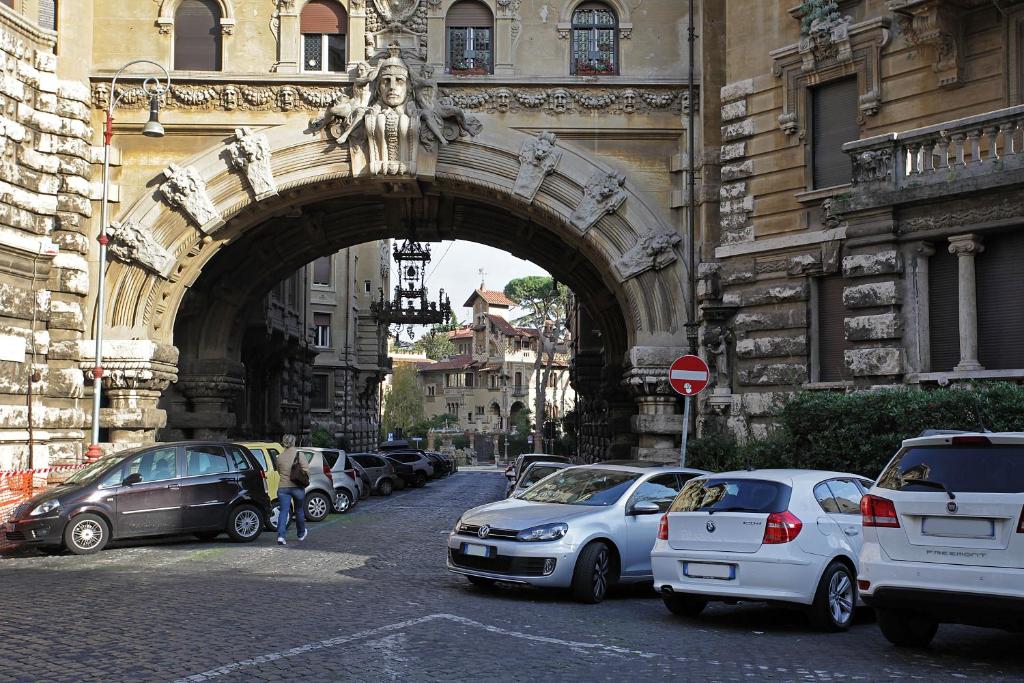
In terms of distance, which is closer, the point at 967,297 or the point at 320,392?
the point at 967,297

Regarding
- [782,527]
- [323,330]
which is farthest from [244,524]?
[323,330]

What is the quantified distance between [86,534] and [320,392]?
40437mm

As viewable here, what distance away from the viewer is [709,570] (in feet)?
35.8

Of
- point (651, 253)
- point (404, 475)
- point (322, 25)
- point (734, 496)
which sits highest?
point (322, 25)

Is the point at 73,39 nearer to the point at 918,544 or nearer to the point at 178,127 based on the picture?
the point at 178,127

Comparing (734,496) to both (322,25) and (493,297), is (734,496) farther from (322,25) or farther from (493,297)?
(493,297)

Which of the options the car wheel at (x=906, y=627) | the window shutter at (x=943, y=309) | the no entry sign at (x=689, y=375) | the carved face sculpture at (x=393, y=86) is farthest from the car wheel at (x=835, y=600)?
the carved face sculpture at (x=393, y=86)

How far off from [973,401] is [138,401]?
54.8 feet

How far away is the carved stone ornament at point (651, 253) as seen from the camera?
24656 millimetres

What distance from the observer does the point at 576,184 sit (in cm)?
2514

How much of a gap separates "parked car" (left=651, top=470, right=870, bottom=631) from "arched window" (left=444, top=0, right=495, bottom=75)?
1601 cm

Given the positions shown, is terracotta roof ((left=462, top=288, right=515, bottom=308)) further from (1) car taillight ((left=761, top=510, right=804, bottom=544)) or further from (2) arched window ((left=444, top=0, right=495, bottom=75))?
(1) car taillight ((left=761, top=510, right=804, bottom=544))

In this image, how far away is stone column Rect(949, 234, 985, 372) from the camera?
1623 cm

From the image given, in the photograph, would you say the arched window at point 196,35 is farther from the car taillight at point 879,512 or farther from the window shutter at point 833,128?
the car taillight at point 879,512
